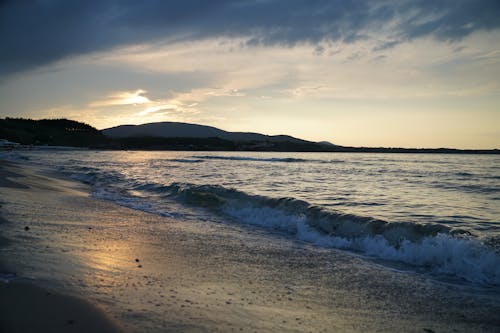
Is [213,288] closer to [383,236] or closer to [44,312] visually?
[44,312]

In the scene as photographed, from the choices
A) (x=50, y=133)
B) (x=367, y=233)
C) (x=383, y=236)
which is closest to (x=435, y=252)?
(x=383, y=236)

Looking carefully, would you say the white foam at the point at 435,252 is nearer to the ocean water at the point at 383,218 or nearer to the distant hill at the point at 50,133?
the ocean water at the point at 383,218

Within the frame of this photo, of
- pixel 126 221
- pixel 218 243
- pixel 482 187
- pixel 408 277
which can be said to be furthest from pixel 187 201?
pixel 482 187

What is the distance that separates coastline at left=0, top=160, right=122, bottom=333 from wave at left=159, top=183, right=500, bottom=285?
5.26 metres

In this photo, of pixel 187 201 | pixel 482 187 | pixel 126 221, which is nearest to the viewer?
pixel 126 221

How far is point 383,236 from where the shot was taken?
Result: 8.02 metres

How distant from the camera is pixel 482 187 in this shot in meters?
18.4

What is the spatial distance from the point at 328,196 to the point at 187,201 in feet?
17.5

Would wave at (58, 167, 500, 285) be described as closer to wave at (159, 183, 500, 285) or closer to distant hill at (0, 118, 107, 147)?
wave at (159, 183, 500, 285)

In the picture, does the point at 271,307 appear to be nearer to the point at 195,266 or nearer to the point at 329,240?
→ the point at 195,266

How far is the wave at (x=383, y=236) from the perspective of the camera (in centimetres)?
625

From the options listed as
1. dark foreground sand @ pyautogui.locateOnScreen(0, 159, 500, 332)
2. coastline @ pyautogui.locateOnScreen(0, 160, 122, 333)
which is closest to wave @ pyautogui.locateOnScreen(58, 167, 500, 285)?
dark foreground sand @ pyautogui.locateOnScreen(0, 159, 500, 332)

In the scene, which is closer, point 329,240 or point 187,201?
point 329,240

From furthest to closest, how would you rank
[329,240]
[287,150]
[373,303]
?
1. [287,150]
2. [329,240]
3. [373,303]
